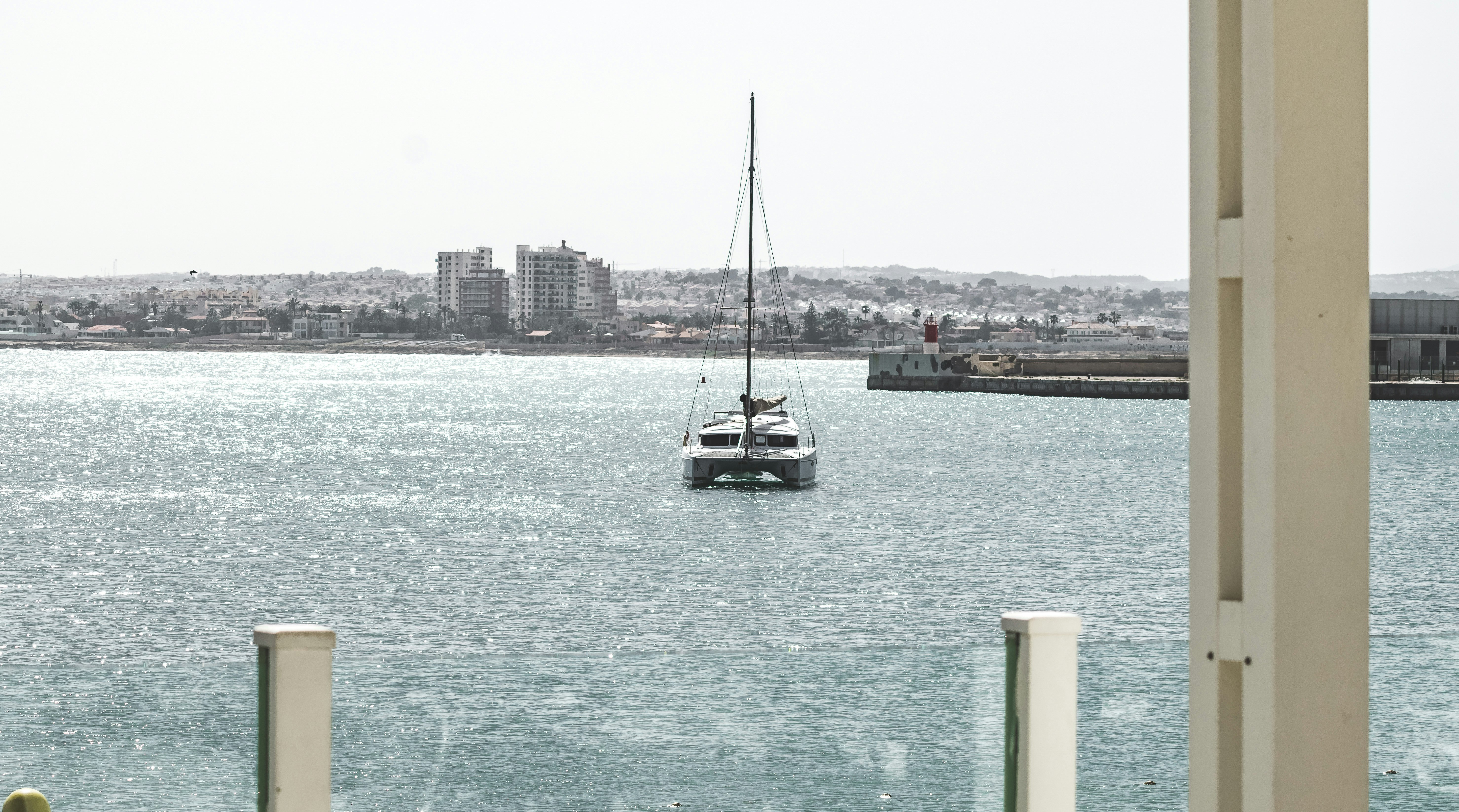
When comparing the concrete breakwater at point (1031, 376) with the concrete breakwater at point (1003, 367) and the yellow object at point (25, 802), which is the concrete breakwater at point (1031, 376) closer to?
the concrete breakwater at point (1003, 367)

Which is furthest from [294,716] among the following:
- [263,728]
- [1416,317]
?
[1416,317]

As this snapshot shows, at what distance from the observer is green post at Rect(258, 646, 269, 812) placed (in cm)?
221

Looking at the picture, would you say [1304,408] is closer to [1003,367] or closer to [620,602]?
[620,602]

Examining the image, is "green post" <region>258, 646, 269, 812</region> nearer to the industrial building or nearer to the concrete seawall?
the industrial building

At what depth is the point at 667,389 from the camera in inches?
6880

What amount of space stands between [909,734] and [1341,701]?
342 centimetres

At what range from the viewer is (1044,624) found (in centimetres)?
227

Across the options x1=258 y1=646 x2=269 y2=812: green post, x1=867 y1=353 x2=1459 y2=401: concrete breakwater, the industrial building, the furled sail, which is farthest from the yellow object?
x1=867 y1=353 x2=1459 y2=401: concrete breakwater

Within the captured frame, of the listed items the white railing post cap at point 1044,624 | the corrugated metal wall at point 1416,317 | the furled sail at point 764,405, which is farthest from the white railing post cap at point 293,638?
the corrugated metal wall at point 1416,317

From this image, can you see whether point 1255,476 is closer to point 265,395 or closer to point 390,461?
point 390,461

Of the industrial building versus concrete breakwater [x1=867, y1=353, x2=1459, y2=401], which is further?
concrete breakwater [x1=867, y1=353, x2=1459, y2=401]

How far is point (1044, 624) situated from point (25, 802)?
5.67 ft

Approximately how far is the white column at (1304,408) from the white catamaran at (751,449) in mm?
50015

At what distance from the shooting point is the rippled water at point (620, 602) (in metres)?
5.32
